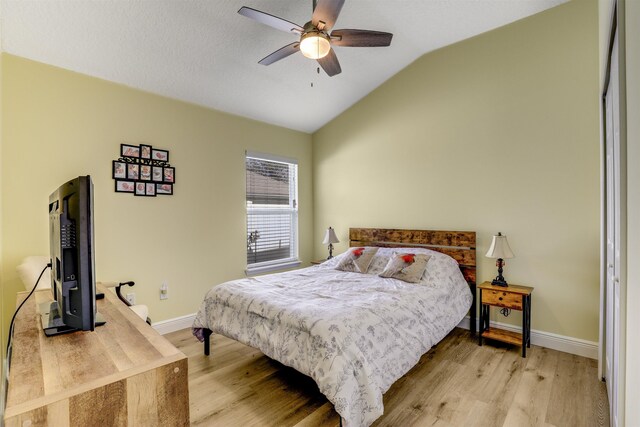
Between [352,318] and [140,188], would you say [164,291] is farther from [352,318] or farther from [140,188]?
[352,318]

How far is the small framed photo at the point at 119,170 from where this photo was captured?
3037 mm

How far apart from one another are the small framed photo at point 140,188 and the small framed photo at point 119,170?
0.14 m

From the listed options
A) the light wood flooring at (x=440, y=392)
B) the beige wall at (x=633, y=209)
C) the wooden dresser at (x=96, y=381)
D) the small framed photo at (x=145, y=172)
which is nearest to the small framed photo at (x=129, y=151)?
the small framed photo at (x=145, y=172)

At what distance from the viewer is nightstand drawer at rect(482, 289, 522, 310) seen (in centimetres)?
281

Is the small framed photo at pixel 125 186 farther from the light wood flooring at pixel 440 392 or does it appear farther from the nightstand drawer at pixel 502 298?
the nightstand drawer at pixel 502 298

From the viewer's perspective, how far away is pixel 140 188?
320cm

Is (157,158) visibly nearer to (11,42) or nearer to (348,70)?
(11,42)

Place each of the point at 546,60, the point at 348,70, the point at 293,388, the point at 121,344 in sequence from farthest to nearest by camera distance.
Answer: the point at 348,70 < the point at 546,60 < the point at 293,388 < the point at 121,344

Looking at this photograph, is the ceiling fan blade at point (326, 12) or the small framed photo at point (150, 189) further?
the small framed photo at point (150, 189)

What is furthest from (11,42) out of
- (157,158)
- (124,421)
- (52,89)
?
(124,421)

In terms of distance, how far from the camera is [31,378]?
85 centimetres

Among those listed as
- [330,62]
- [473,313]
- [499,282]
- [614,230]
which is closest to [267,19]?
[330,62]

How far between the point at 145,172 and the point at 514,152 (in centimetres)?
366

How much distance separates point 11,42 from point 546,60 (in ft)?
14.6
